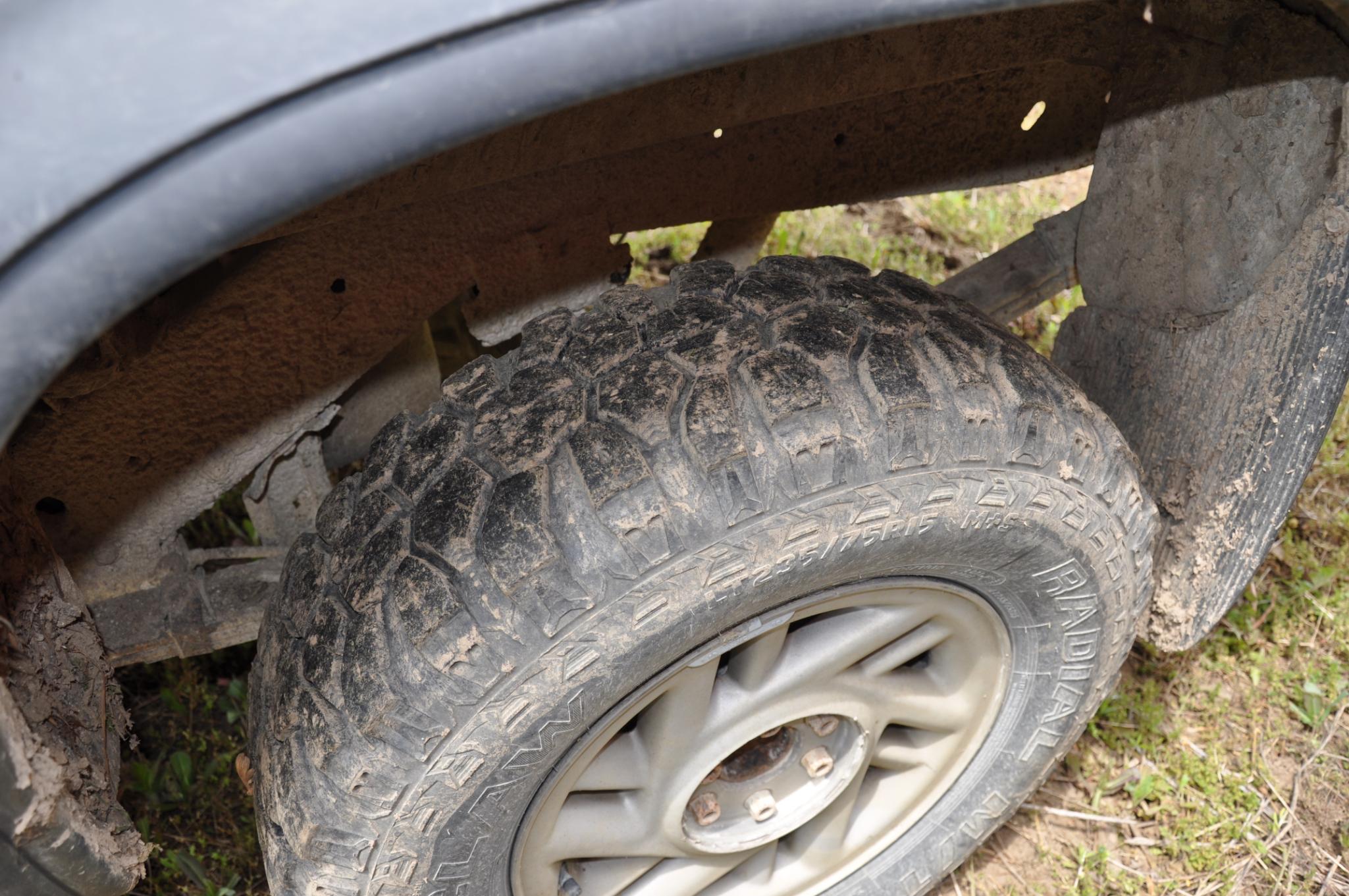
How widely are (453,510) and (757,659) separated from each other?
0.46 metres

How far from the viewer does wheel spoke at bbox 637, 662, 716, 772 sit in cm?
129

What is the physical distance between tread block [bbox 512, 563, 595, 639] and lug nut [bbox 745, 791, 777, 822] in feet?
2.06

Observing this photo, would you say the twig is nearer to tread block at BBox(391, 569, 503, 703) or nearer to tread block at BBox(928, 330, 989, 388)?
tread block at BBox(928, 330, 989, 388)

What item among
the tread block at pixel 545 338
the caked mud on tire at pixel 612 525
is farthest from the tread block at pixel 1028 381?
the tread block at pixel 545 338

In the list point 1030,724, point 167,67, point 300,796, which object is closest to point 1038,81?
point 1030,724

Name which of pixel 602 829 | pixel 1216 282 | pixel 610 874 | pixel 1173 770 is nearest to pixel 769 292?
pixel 1216 282

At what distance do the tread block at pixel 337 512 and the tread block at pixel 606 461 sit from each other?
0.36 meters

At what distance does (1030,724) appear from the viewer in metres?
1.62

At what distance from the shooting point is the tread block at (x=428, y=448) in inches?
48.8

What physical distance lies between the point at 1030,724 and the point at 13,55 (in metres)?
1.57

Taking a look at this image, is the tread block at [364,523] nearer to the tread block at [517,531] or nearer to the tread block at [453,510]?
the tread block at [453,510]

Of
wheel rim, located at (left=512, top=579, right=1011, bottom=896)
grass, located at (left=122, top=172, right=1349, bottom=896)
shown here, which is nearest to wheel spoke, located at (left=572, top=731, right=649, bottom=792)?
wheel rim, located at (left=512, top=579, right=1011, bottom=896)

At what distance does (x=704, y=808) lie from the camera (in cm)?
152

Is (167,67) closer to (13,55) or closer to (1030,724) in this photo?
(13,55)
